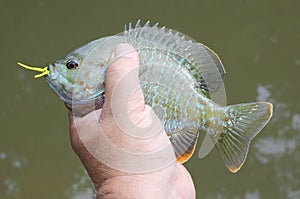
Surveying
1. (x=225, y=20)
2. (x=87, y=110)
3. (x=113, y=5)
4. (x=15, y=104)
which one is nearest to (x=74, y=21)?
(x=113, y=5)

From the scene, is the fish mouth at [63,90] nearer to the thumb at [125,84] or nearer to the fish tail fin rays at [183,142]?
the thumb at [125,84]

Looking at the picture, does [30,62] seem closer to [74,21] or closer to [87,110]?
[74,21]

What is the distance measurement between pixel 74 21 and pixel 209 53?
3.67m

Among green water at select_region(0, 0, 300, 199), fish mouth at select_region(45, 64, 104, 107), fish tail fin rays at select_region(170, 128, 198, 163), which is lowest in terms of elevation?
green water at select_region(0, 0, 300, 199)

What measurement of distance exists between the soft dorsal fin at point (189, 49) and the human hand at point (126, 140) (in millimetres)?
78

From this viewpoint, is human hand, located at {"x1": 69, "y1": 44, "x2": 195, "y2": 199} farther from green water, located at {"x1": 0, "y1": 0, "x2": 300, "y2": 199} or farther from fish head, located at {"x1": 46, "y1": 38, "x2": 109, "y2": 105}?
green water, located at {"x1": 0, "y1": 0, "x2": 300, "y2": 199}

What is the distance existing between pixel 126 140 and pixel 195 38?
3.29m

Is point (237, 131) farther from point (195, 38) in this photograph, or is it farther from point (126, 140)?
point (195, 38)

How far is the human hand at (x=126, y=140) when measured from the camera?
4.56ft

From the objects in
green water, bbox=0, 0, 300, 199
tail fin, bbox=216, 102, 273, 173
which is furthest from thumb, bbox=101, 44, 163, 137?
green water, bbox=0, 0, 300, 199

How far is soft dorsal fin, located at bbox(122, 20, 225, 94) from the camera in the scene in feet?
4.84

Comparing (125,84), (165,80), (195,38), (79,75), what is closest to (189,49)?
(165,80)

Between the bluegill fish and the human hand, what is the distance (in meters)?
0.04

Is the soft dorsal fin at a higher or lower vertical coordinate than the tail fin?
higher
